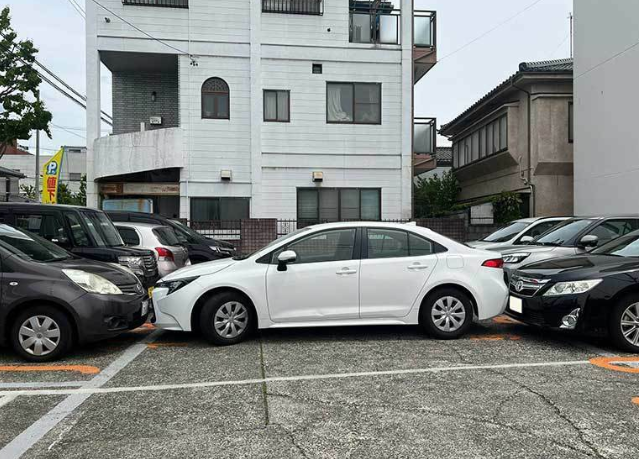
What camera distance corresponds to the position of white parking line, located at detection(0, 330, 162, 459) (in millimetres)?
3352

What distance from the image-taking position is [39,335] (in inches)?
211

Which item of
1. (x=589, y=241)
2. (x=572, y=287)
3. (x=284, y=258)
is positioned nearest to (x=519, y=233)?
(x=589, y=241)

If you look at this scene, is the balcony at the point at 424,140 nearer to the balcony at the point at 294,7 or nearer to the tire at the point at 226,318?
the balcony at the point at 294,7

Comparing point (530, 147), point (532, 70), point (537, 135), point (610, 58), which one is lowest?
point (530, 147)

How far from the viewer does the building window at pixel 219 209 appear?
55.7 ft

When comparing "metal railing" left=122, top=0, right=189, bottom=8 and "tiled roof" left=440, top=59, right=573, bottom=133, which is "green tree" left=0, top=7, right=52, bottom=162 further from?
"tiled roof" left=440, top=59, right=573, bottom=133

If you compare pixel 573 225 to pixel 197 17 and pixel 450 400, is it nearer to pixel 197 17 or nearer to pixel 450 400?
pixel 450 400

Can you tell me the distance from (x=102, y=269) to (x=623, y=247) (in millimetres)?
6624

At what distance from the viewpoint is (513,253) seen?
8.61 m

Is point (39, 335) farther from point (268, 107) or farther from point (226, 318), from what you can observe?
point (268, 107)

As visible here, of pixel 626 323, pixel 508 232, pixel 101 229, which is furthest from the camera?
pixel 508 232

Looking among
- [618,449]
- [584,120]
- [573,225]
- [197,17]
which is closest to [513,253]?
[573,225]

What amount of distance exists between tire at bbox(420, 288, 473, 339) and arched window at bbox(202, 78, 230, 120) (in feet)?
41.0

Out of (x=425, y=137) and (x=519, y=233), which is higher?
(x=425, y=137)
